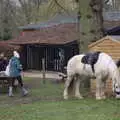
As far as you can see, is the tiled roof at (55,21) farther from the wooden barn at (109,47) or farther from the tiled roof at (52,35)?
the wooden barn at (109,47)

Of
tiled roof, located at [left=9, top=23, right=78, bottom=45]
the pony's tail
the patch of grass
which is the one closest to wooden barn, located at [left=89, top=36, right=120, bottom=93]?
the pony's tail

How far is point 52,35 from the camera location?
39.4 metres

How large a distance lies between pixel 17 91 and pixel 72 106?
23.0 feet

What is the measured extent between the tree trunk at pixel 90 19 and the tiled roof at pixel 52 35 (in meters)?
16.7

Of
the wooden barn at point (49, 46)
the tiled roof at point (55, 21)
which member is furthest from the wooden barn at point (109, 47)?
the tiled roof at point (55, 21)

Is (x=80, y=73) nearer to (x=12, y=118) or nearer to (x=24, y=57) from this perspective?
(x=12, y=118)

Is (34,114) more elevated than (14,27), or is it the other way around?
(14,27)

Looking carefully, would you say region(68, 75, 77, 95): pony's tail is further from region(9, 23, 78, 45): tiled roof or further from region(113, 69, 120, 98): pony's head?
region(9, 23, 78, 45): tiled roof

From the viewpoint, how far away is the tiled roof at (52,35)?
37562 mm

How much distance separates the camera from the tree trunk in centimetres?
1928

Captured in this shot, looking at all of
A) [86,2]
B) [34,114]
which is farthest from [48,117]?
[86,2]

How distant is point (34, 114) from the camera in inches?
480

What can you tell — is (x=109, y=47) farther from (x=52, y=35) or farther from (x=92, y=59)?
(x=52, y=35)

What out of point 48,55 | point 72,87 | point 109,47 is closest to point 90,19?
point 109,47
